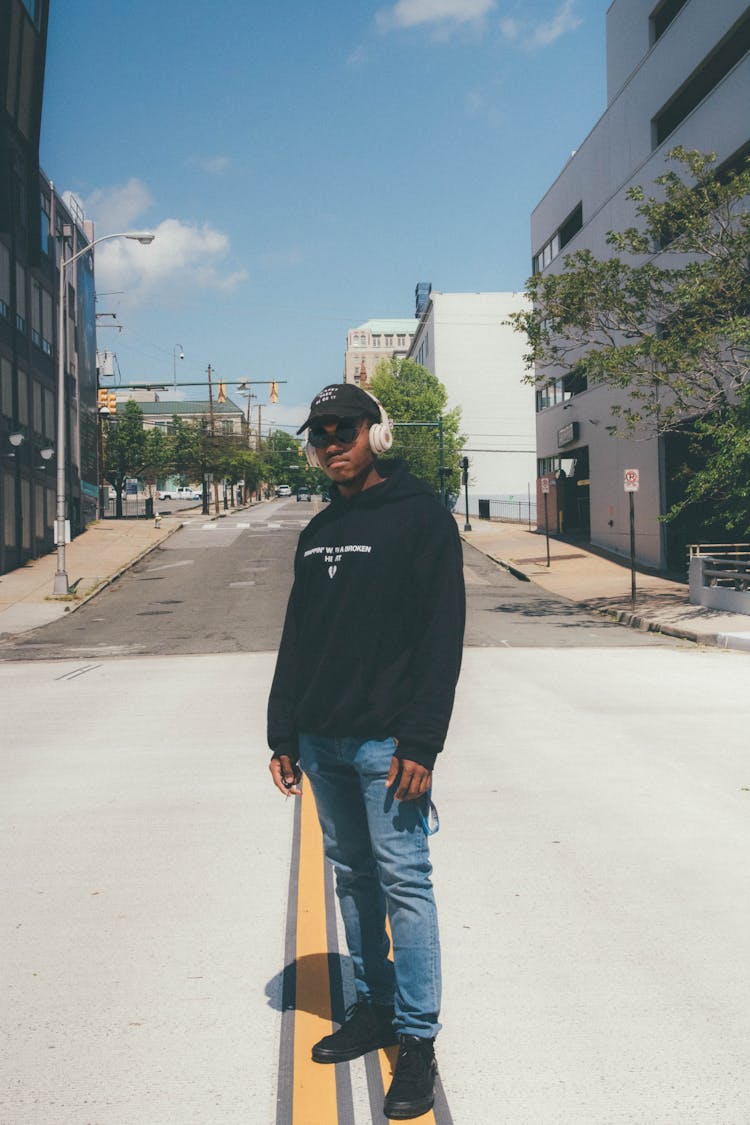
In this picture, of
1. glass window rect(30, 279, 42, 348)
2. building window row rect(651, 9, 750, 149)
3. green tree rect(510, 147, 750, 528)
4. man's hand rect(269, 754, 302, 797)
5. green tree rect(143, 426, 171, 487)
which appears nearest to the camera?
man's hand rect(269, 754, 302, 797)

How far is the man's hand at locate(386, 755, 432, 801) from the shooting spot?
119 inches

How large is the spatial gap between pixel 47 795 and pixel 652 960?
457 cm

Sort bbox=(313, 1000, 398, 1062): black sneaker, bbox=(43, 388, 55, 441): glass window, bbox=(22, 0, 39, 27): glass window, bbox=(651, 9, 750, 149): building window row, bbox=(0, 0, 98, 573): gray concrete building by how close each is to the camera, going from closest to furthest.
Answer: bbox=(313, 1000, 398, 1062): black sneaker
bbox=(651, 9, 750, 149): building window row
bbox=(0, 0, 98, 573): gray concrete building
bbox=(22, 0, 39, 27): glass window
bbox=(43, 388, 55, 441): glass window

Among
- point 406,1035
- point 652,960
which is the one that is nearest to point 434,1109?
point 406,1035

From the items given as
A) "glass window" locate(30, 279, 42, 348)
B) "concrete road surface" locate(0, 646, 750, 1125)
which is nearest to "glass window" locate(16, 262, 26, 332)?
"glass window" locate(30, 279, 42, 348)

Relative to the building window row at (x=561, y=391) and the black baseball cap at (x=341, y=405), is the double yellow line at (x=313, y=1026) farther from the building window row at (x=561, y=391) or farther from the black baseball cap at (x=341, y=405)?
the building window row at (x=561, y=391)

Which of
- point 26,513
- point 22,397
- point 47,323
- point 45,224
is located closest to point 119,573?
point 26,513

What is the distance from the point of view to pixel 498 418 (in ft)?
288

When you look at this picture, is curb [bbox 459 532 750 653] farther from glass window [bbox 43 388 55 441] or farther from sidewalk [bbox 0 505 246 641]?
glass window [bbox 43 388 55 441]

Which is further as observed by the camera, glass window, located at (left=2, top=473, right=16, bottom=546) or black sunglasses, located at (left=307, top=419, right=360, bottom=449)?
glass window, located at (left=2, top=473, right=16, bottom=546)

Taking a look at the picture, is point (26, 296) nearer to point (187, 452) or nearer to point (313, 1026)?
point (313, 1026)

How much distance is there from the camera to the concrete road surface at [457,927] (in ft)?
10.3

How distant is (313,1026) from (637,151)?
3455 centimetres

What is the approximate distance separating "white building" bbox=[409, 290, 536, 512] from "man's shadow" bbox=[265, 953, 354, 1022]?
8243cm
